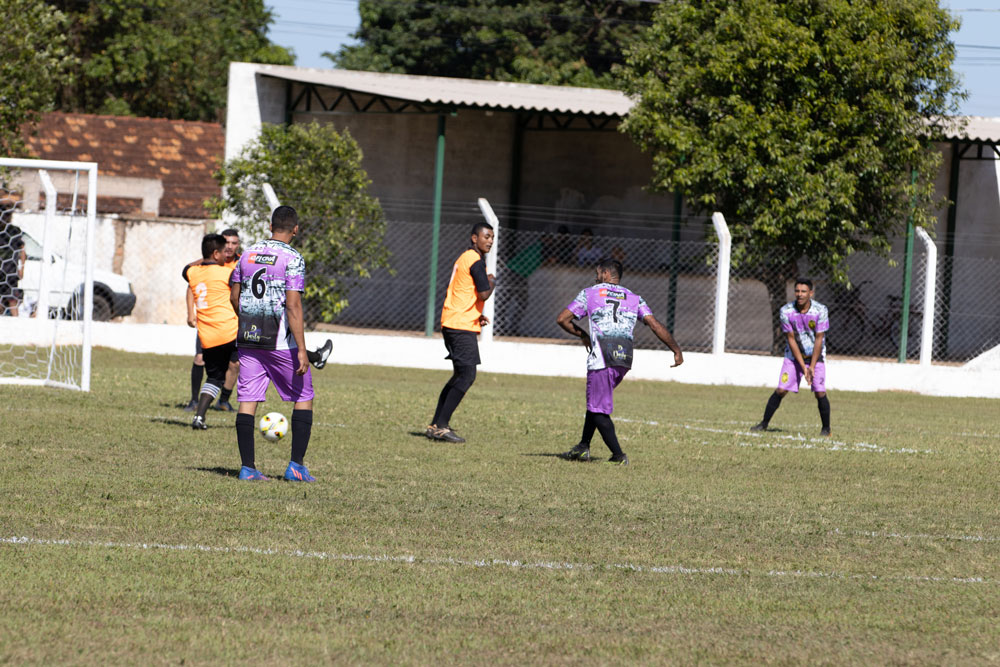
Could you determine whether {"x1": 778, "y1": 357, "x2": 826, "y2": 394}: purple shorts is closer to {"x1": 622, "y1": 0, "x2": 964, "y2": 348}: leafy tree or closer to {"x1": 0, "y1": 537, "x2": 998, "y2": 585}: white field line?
{"x1": 0, "y1": 537, "x2": 998, "y2": 585}: white field line

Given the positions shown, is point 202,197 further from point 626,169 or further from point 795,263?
point 795,263

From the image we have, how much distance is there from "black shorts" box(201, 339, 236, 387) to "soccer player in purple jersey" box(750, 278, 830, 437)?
5.19 m

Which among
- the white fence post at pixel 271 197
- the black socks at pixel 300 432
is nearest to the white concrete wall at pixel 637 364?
the white fence post at pixel 271 197

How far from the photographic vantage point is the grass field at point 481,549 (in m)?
4.78

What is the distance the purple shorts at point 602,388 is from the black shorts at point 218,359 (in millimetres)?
3169

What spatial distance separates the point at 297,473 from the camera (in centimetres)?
815

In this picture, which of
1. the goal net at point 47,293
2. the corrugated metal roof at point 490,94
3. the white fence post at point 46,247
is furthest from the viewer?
the corrugated metal roof at point 490,94

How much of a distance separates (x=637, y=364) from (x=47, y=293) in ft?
27.8

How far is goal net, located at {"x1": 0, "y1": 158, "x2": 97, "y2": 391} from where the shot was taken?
43.7ft

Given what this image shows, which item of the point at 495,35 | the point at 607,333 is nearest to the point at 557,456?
the point at 607,333

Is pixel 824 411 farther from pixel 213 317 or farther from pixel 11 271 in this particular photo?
pixel 11 271

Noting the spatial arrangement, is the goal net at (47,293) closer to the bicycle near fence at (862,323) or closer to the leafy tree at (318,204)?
the leafy tree at (318,204)

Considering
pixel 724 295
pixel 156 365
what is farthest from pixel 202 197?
pixel 724 295

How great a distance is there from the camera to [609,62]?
4306 centimetres
